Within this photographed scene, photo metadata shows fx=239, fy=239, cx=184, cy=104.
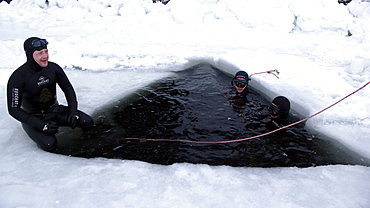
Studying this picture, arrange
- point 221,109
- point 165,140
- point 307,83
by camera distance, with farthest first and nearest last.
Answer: point 307,83 → point 221,109 → point 165,140

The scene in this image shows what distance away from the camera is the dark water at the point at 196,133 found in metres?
3.42

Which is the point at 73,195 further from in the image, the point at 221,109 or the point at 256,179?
the point at 221,109

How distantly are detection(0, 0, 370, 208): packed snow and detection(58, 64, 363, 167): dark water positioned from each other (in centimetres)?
33

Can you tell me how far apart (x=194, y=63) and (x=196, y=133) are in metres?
4.23

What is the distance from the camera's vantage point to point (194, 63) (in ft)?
25.8

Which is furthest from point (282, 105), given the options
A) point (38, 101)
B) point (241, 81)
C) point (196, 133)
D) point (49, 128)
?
point (38, 101)

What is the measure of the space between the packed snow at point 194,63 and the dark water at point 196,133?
326mm

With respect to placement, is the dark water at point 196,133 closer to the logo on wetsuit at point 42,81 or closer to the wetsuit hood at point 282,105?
the wetsuit hood at point 282,105

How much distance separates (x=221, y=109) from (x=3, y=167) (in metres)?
3.64

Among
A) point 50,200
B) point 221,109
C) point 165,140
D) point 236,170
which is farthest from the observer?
point 221,109

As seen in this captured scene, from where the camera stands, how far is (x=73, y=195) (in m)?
2.45

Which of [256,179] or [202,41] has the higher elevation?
[202,41]

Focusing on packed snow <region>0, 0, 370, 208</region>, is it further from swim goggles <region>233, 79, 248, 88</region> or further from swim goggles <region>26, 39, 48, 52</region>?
swim goggles <region>26, 39, 48, 52</region>

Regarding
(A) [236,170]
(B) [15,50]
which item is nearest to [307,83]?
(A) [236,170]
